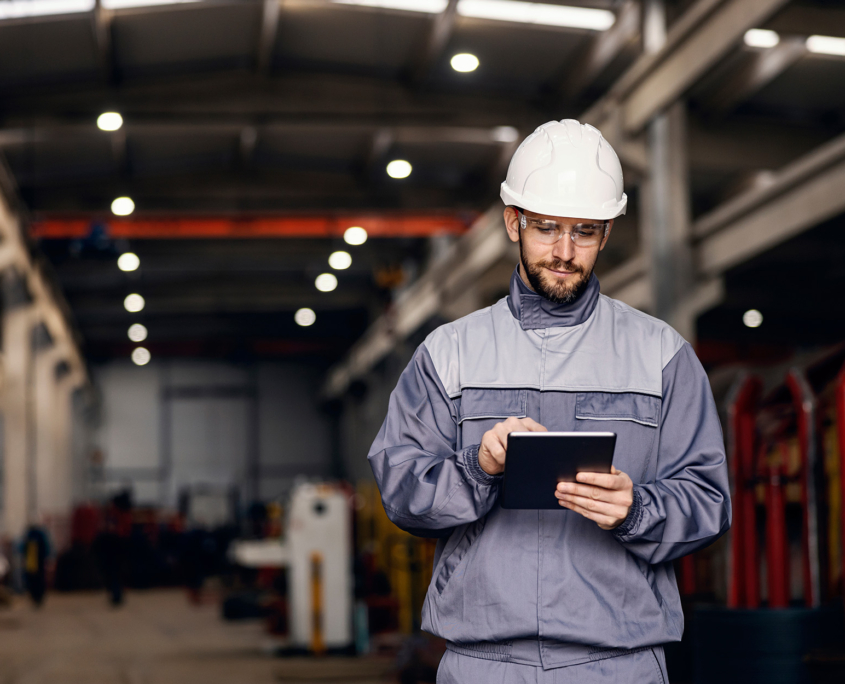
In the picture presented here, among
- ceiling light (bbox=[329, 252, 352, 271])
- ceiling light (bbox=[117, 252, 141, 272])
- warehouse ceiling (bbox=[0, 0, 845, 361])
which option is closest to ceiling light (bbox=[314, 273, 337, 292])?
ceiling light (bbox=[329, 252, 352, 271])

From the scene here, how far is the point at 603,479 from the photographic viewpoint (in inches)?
67.3

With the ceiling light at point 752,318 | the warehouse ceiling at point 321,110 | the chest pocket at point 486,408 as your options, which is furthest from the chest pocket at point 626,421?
the ceiling light at point 752,318

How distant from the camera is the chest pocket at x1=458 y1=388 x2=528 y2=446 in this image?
1.93 meters

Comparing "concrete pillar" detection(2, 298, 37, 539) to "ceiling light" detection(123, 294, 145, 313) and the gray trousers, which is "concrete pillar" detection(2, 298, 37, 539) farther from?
the gray trousers

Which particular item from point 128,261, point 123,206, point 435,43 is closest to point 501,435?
point 435,43

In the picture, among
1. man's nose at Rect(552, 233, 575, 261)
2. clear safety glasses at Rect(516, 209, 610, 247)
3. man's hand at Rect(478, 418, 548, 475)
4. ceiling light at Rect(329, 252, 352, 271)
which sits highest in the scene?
ceiling light at Rect(329, 252, 352, 271)

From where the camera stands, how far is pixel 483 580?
1860 millimetres

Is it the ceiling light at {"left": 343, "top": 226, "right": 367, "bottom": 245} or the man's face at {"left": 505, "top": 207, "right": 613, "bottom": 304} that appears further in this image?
the ceiling light at {"left": 343, "top": 226, "right": 367, "bottom": 245}

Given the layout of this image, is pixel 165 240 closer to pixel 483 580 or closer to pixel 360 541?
pixel 360 541

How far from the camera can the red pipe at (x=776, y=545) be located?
5.46 m

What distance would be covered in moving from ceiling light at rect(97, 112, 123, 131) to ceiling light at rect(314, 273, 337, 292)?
904 cm

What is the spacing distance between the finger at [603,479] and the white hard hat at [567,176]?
Answer: 524mm

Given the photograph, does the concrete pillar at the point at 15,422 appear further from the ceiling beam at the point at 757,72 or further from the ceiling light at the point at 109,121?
the ceiling beam at the point at 757,72

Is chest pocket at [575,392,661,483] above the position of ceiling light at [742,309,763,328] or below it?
below
